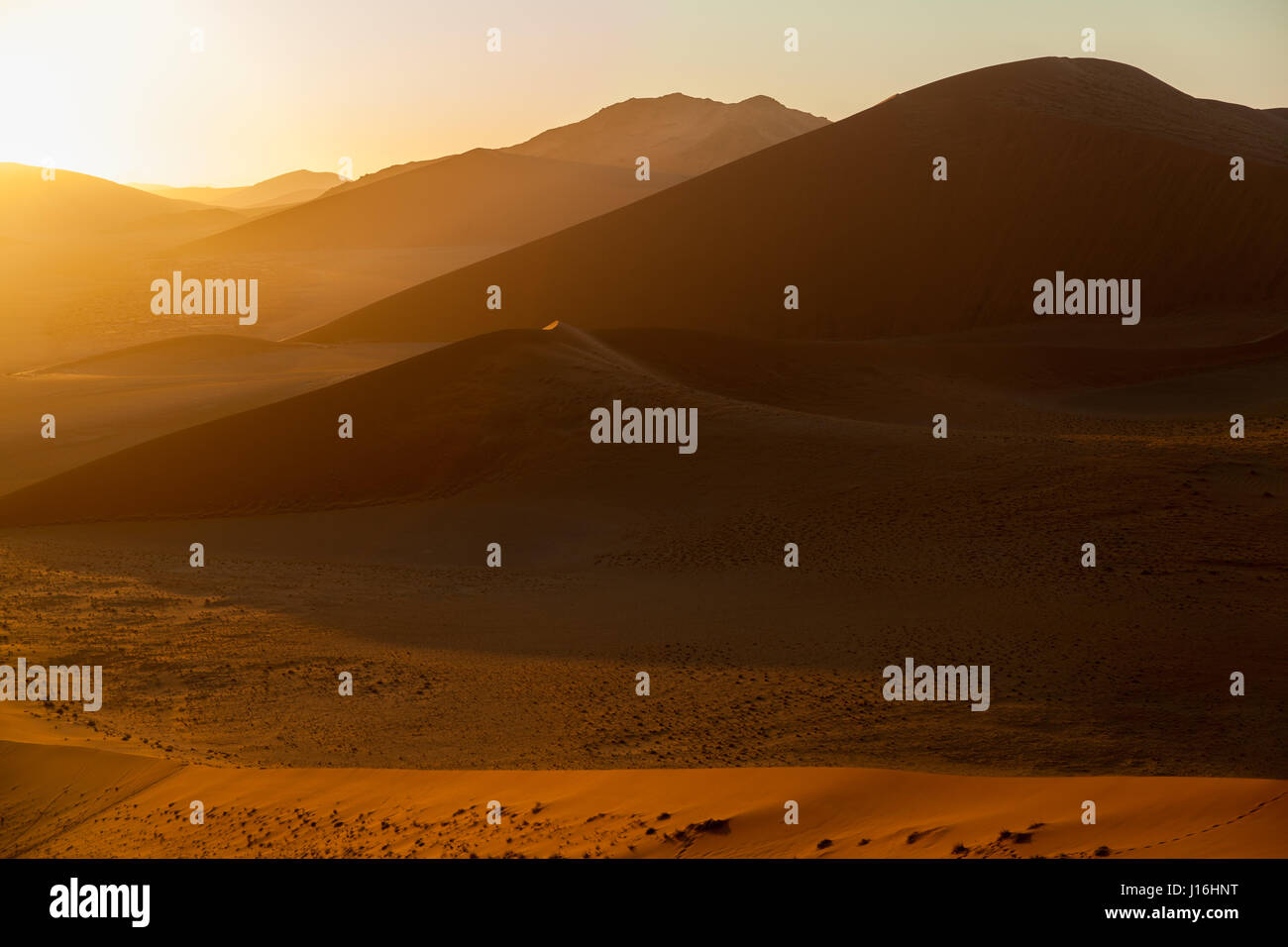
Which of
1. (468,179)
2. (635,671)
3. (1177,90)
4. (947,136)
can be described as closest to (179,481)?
(635,671)

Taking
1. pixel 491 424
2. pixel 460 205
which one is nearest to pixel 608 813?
pixel 491 424

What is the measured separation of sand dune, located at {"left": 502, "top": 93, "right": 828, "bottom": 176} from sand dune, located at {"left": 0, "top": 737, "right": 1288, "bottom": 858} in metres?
128

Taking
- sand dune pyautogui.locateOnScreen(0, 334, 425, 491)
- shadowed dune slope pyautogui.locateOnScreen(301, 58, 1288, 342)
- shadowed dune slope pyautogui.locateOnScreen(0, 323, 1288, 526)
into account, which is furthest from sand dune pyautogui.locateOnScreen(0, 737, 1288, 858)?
shadowed dune slope pyautogui.locateOnScreen(301, 58, 1288, 342)

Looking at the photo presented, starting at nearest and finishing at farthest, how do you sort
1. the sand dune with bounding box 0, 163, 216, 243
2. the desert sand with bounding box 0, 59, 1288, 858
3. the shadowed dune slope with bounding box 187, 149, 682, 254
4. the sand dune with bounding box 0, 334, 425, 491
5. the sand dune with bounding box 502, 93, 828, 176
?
the desert sand with bounding box 0, 59, 1288, 858 → the sand dune with bounding box 0, 334, 425, 491 → the shadowed dune slope with bounding box 187, 149, 682, 254 → the sand dune with bounding box 0, 163, 216, 243 → the sand dune with bounding box 502, 93, 828, 176

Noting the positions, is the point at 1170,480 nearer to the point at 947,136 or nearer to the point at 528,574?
the point at 528,574

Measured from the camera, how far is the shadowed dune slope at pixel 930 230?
37.9m

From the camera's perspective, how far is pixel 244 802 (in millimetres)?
6727

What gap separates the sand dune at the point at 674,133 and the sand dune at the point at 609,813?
419ft

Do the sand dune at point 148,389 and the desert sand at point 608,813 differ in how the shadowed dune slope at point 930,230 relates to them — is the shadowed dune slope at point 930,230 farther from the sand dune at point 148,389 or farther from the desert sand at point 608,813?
the desert sand at point 608,813

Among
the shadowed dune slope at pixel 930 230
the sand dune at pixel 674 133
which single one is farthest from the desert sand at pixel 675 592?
the sand dune at pixel 674 133

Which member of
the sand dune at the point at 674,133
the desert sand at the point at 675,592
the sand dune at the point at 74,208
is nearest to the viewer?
the desert sand at the point at 675,592

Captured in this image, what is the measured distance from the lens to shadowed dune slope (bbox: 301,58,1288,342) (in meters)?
37.9

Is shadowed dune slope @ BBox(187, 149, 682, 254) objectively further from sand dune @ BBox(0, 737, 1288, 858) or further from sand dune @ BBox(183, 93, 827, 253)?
sand dune @ BBox(0, 737, 1288, 858)
